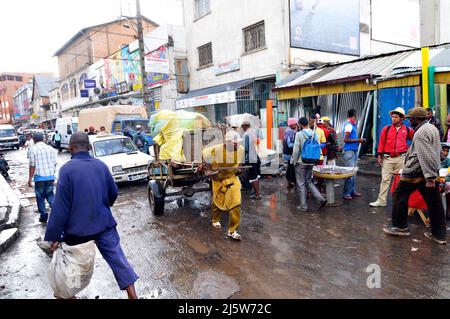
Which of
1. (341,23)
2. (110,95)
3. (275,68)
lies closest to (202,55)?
(275,68)

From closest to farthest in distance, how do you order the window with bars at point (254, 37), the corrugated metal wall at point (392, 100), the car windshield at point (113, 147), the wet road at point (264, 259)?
1. the wet road at point (264, 259)
2. the corrugated metal wall at point (392, 100)
3. the car windshield at point (113, 147)
4. the window with bars at point (254, 37)

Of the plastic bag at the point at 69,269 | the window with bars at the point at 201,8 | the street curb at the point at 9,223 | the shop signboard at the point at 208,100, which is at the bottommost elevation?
the street curb at the point at 9,223

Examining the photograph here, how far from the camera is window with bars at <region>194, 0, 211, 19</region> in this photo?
62.2 feet

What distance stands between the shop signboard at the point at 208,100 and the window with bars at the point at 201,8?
5.10 meters

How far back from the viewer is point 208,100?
17.2 m

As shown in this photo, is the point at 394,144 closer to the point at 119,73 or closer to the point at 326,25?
the point at 326,25

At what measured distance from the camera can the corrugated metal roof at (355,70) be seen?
35.2ft

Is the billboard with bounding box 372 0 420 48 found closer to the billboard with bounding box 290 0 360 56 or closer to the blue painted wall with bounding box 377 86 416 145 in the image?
the billboard with bounding box 290 0 360 56

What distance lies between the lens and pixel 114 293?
3754 mm

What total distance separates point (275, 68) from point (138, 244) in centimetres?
1187

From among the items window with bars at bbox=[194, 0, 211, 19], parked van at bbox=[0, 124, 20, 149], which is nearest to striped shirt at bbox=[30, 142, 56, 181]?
window with bars at bbox=[194, 0, 211, 19]

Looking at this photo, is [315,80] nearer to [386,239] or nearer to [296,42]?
[296,42]

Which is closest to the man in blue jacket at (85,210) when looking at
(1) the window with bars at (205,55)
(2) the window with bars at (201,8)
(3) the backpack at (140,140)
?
(3) the backpack at (140,140)

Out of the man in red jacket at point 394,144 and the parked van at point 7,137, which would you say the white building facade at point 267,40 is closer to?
the man in red jacket at point 394,144
